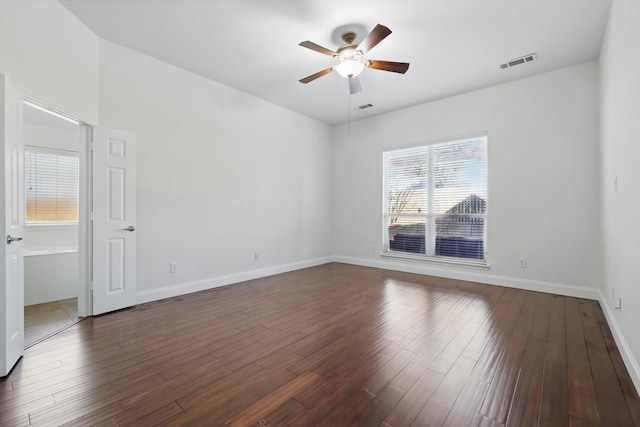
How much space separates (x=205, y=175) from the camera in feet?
14.1

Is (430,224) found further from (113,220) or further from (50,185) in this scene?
(50,185)

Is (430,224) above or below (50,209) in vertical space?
below

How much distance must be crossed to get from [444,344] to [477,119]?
150 inches

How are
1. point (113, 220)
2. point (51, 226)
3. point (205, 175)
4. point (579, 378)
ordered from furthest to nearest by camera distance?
point (51, 226) → point (205, 175) → point (113, 220) → point (579, 378)

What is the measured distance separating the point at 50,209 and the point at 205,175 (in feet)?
10.2

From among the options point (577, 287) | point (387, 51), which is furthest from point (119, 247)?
point (577, 287)

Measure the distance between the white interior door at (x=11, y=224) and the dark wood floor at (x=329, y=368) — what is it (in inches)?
9.4

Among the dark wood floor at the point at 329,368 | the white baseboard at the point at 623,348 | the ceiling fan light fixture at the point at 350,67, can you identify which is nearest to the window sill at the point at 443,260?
the dark wood floor at the point at 329,368

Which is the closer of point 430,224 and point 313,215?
point 430,224

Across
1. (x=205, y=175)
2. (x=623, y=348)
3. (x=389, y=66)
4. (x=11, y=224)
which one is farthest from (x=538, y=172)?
(x=11, y=224)

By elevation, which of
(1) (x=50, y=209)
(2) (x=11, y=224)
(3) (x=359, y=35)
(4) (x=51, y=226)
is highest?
(3) (x=359, y=35)

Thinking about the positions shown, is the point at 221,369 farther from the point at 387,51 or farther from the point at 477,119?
the point at 477,119

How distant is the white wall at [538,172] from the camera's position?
382 centimetres

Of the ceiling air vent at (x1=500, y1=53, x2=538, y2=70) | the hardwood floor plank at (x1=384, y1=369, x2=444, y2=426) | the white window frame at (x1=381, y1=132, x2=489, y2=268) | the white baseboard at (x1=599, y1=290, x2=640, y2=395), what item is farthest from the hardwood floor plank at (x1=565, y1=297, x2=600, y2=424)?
the ceiling air vent at (x1=500, y1=53, x2=538, y2=70)
